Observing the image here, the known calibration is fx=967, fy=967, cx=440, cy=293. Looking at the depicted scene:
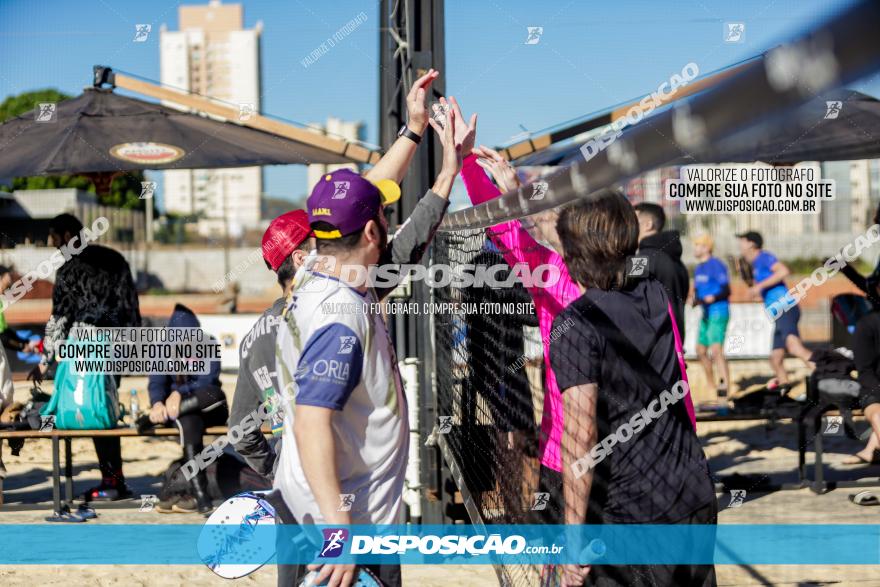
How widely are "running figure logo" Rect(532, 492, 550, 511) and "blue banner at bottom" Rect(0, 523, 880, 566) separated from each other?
3.5 inches

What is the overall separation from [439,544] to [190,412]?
3.27 m

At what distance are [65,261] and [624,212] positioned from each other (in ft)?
18.6

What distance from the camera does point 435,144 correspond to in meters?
6.10

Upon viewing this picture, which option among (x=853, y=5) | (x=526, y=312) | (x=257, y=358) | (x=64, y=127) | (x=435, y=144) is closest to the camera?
(x=853, y=5)

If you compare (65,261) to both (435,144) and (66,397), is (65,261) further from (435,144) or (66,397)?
(435,144)

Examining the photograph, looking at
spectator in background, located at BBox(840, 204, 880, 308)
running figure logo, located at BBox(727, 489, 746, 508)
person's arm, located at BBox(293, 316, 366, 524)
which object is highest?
spectator in background, located at BBox(840, 204, 880, 308)

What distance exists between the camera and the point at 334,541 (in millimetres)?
2420

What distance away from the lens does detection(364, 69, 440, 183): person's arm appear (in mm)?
3131

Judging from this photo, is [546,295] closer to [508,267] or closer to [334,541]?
[508,267]

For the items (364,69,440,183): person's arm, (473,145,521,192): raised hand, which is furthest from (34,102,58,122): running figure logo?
(364,69,440,183): person's arm

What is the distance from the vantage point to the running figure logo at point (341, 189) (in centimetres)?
253

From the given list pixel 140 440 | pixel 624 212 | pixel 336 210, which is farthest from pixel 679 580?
pixel 140 440

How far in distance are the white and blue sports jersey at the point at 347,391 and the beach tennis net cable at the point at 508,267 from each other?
535mm

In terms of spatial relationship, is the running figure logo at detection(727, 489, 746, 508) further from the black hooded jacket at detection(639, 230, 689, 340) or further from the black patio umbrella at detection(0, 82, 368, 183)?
the black patio umbrella at detection(0, 82, 368, 183)
